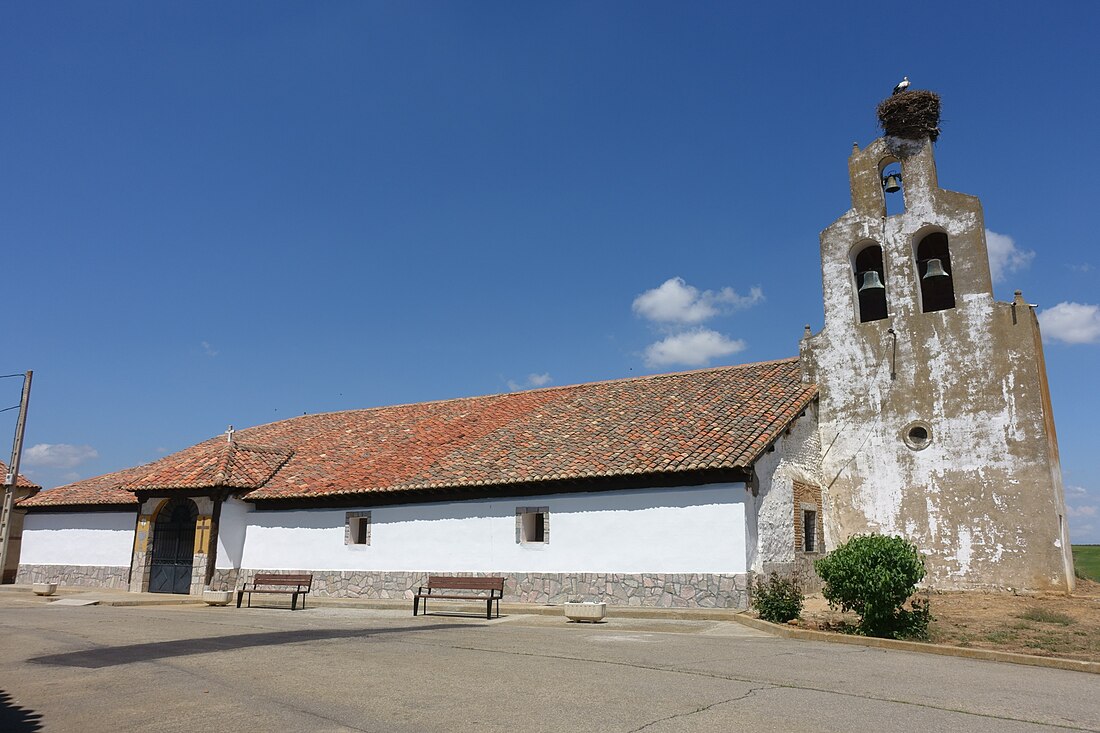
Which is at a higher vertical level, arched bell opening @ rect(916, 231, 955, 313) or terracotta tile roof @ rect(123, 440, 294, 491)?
arched bell opening @ rect(916, 231, 955, 313)

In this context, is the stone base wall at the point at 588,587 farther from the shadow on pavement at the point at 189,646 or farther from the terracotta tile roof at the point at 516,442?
the shadow on pavement at the point at 189,646

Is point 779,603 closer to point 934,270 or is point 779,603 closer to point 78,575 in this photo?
point 934,270

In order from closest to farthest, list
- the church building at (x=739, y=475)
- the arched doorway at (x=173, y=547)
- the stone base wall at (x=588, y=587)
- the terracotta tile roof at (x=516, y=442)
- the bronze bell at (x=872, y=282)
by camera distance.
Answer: the stone base wall at (x=588, y=587) < the church building at (x=739, y=475) < the terracotta tile roof at (x=516, y=442) < the bronze bell at (x=872, y=282) < the arched doorway at (x=173, y=547)

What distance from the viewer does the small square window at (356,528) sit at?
19.8m

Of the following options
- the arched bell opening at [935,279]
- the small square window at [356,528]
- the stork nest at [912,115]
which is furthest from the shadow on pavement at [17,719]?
the stork nest at [912,115]

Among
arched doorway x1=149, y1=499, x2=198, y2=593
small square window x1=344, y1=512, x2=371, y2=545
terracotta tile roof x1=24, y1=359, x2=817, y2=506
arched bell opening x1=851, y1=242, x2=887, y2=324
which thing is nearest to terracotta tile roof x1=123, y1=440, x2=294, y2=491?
Answer: terracotta tile roof x1=24, y1=359, x2=817, y2=506

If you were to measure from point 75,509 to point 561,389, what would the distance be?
16159mm

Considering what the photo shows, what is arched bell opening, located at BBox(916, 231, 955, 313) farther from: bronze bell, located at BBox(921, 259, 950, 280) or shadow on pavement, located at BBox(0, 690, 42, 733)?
shadow on pavement, located at BBox(0, 690, 42, 733)

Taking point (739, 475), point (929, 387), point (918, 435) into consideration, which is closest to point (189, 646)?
point (739, 475)

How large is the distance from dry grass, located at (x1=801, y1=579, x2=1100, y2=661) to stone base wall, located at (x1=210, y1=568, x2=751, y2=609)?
1751 mm

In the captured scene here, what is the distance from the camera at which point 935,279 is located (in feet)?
58.5

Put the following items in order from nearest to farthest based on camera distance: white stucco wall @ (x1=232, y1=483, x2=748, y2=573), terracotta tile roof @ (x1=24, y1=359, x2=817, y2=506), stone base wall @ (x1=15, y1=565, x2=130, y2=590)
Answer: white stucco wall @ (x1=232, y1=483, x2=748, y2=573) < terracotta tile roof @ (x1=24, y1=359, x2=817, y2=506) < stone base wall @ (x1=15, y1=565, x2=130, y2=590)

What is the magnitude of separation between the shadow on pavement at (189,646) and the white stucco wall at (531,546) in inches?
167

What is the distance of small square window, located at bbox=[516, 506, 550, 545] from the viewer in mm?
17234
